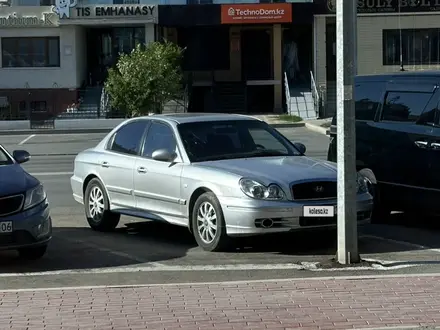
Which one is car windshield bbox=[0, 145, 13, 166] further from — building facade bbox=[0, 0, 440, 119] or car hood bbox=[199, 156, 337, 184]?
building facade bbox=[0, 0, 440, 119]

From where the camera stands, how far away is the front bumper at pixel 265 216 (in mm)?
9398

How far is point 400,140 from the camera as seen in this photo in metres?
11.4

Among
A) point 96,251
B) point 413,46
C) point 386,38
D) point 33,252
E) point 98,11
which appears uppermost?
point 98,11

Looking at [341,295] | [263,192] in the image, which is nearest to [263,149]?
[263,192]

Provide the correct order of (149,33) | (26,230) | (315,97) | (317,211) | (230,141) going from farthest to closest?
(149,33), (315,97), (230,141), (317,211), (26,230)

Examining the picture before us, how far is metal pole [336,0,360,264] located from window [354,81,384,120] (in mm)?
3413

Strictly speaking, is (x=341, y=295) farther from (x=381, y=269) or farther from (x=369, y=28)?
(x=369, y=28)

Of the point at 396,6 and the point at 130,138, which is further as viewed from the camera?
the point at 396,6

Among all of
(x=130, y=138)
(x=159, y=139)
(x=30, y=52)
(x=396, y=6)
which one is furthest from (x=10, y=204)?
(x=30, y=52)

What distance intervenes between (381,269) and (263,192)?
1.56 metres

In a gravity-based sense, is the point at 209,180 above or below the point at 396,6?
below

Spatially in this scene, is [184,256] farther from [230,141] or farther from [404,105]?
[404,105]

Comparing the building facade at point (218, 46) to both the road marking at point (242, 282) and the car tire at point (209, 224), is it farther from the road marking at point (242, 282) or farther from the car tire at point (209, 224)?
the road marking at point (242, 282)

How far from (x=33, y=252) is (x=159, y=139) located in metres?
2.32
